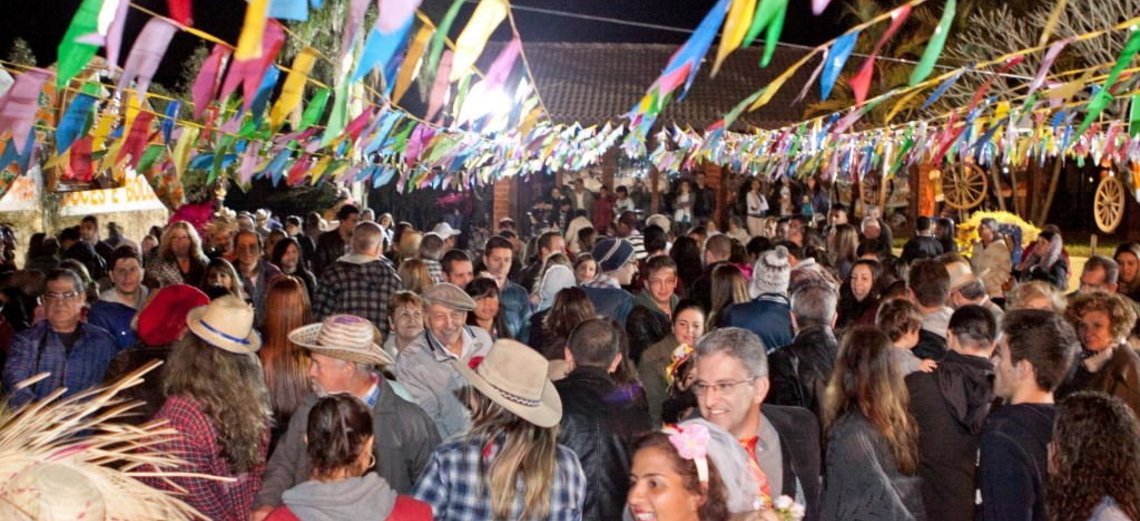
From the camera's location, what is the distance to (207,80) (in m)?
4.36

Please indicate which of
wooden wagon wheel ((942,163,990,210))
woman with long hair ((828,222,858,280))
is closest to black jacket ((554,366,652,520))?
woman with long hair ((828,222,858,280))

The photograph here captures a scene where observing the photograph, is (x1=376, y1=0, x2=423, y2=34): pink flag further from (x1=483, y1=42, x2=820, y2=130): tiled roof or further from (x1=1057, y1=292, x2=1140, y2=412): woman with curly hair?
(x1=483, y1=42, x2=820, y2=130): tiled roof

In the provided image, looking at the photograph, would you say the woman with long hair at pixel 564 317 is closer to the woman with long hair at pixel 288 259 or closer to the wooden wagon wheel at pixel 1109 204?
the woman with long hair at pixel 288 259

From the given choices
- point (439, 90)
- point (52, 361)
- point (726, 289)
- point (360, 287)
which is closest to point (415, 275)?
point (360, 287)

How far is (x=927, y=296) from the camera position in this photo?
20.8ft

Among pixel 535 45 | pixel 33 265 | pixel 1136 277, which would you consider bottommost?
pixel 33 265

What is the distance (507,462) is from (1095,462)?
1749mm

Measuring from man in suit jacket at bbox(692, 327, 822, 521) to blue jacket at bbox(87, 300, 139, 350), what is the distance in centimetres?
430

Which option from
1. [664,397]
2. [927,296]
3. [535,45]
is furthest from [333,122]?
[535,45]

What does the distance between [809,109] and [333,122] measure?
24.6 metres

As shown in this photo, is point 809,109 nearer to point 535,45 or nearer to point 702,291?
point 535,45

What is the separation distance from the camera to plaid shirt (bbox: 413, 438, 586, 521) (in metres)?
3.45

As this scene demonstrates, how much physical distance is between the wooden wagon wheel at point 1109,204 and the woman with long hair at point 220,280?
25.2 m

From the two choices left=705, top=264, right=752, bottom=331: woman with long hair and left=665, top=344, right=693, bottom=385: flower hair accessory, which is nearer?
left=665, top=344, right=693, bottom=385: flower hair accessory
